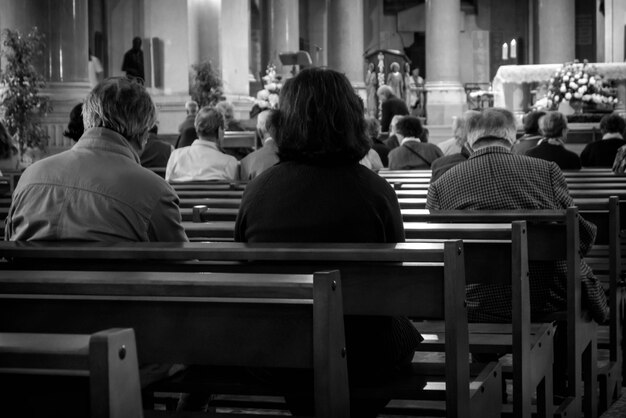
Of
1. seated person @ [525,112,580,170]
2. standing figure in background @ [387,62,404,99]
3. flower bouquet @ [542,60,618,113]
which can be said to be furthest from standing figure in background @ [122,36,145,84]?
seated person @ [525,112,580,170]

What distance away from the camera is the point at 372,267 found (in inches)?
106

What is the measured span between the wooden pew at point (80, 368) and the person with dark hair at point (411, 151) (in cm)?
977

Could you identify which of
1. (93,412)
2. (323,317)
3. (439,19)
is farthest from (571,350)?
(439,19)

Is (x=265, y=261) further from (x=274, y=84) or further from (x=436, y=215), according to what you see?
(x=274, y=84)

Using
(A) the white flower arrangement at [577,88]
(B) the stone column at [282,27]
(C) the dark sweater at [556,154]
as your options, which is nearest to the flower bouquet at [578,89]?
(A) the white flower arrangement at [577,88]

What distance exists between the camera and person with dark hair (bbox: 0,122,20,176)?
8308 millimetres

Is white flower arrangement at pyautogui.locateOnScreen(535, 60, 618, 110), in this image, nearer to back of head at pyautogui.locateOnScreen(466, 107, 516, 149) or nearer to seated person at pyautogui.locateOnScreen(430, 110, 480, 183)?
seated person at pyautogui.locateOnScreen(430, 110, 480, 183)

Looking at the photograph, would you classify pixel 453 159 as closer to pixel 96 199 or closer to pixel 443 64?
pixel 96 199

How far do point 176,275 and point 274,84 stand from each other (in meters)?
16.3

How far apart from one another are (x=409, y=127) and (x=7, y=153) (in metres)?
4.18

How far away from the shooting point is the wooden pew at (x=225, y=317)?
210 centimetres

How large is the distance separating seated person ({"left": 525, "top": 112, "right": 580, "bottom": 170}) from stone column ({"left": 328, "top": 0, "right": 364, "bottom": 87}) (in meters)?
18.0

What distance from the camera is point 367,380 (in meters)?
2.96

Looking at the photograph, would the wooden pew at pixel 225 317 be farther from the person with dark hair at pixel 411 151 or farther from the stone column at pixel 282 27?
the stone column at pixel 282 27
